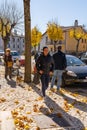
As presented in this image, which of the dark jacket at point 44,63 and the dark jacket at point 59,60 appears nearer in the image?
the dark jacket at point 44,63

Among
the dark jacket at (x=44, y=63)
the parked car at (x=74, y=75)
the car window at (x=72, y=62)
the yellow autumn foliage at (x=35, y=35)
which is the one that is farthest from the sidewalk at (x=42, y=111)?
the yellow autumn foliage at (x=35, y=35)

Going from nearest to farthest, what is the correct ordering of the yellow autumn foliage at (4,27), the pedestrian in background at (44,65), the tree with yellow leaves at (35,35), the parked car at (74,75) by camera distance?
the pedestrian in background at (44,65)
the parked car at (74,75)
the yellow autumn foliage at (4,27)
the tree with yellow leaves at (35,35)

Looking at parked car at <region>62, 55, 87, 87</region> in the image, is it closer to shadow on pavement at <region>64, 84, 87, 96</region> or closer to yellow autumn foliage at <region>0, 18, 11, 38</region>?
shadow on pavement at <region>64, 84, 87, 96</region>

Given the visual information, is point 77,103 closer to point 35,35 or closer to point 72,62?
point 72,62

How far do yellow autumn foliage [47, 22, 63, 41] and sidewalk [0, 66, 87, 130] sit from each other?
173 ft

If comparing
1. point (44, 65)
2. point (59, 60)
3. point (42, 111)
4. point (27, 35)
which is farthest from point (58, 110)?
point (27, 35)

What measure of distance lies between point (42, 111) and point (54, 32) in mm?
56452

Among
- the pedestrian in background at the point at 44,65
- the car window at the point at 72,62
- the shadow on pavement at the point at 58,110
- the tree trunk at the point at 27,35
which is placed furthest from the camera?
the car window at the point at 72,62

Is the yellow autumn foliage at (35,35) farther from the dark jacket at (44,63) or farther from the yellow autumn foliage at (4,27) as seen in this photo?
the dark jacket at (44,63)

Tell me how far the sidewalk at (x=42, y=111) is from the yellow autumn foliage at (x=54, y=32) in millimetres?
52791

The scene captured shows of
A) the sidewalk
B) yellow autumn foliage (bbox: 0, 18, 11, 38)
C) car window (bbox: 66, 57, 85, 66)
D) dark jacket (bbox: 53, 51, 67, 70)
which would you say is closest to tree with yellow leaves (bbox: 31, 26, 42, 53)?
yellow autumn foliage (bbox: 0, 18, 11, 38)

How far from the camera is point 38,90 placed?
11.9m

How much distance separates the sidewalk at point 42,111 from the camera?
6886 millimetres

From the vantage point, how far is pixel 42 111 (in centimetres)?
A: 819
